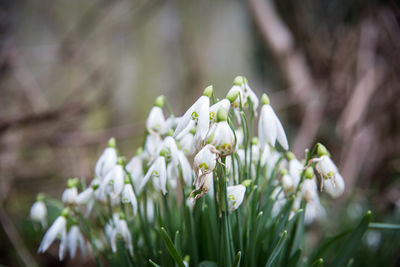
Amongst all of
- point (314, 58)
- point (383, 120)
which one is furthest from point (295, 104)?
point (383, 120)

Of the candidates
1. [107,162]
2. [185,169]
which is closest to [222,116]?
[185,169]

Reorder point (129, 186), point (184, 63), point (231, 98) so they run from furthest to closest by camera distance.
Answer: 1. point (184, 63)
2. point (129, 186)
3. point (231, 98)

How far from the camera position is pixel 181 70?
2.69 meters

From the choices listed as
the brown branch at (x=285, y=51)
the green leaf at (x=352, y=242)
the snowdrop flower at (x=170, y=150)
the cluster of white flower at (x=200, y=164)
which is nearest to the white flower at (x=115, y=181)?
the cluster of white flower at (x=200, y=164)

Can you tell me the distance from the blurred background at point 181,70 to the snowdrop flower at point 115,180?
4.37 ft

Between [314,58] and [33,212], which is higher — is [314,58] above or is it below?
above

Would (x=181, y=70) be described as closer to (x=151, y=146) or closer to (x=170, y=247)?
(x=151, y=146)

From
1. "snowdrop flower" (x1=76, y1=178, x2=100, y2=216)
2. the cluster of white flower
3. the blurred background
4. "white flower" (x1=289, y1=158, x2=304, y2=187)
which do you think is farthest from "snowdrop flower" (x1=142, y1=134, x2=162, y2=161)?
the blurred background

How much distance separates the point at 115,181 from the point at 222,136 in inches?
12.8

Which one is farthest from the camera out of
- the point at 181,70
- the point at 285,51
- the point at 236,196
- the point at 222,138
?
the point at 181,70

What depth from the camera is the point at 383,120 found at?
81.2 inches

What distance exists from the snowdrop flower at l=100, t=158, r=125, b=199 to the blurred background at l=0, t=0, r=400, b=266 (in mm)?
1332

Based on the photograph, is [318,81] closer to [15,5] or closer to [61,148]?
[61,148]

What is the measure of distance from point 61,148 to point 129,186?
173cm
